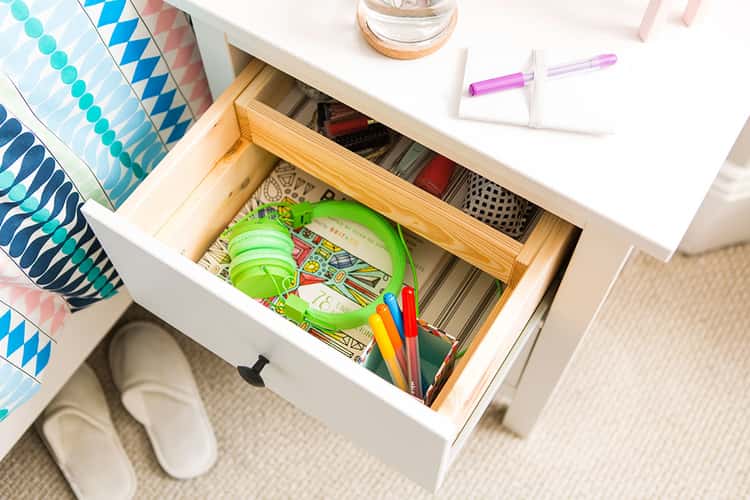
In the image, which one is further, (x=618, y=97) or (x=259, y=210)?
(x=259, y=210)

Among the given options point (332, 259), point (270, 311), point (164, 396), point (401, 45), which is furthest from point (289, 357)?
point (164, 396)

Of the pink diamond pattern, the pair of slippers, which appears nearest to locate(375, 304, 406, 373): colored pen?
the pink diamond pattern

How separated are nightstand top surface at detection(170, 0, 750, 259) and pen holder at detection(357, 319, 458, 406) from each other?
0.18 meters

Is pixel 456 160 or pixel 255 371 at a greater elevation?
pixel 456 160

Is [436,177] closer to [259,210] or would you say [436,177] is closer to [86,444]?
[259,210]

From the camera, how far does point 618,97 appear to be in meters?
0.64

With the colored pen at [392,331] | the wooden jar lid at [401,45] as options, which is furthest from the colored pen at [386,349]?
the wooden jar lid at [401,45]

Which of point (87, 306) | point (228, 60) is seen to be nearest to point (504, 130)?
point (228, 60)

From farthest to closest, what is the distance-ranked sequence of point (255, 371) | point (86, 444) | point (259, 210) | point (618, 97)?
point (86, 444) < point (259, 210) < point (255, 371) < point (618, 97)

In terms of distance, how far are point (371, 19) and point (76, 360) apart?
1.96ft

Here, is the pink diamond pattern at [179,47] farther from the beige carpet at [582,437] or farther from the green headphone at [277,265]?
the beige carpet at [582,437]

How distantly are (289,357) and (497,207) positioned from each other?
0.25 metres

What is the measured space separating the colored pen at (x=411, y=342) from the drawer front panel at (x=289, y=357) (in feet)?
0.23

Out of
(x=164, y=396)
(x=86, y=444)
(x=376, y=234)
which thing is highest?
(x=376, y=234)
